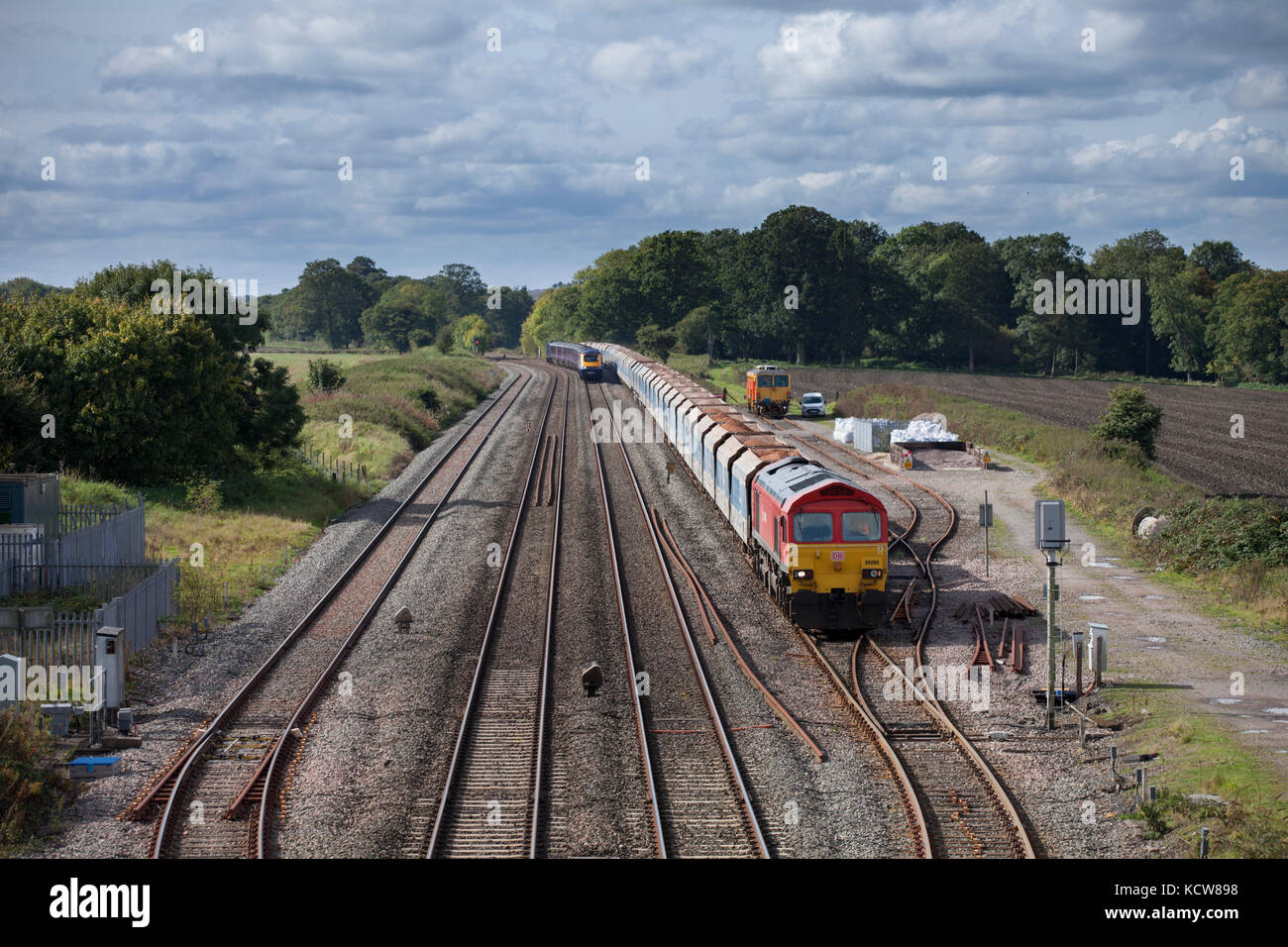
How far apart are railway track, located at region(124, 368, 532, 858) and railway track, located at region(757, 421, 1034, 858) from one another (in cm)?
833

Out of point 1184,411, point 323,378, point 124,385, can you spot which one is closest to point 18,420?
point 124,385

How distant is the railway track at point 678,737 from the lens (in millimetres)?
13898

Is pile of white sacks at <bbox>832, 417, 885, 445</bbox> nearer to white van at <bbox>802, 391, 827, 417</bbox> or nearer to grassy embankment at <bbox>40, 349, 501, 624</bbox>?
white van at <bbox>802, 391, 827, 417</bbox>

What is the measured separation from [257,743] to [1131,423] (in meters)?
40.6

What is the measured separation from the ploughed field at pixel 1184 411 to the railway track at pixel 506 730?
27973 mm

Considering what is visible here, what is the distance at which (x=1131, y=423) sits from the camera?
4712 centimetres

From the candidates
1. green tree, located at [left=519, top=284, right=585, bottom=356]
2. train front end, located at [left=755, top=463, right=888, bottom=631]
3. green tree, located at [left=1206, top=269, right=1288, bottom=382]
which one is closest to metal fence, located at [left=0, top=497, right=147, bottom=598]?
train front end, located at [left=755, top=463, right=888, bottom=631]

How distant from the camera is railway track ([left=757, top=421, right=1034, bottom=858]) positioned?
546 inches

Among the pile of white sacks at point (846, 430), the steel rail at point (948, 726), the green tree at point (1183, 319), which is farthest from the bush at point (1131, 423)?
the green tree at point (1183, 319)

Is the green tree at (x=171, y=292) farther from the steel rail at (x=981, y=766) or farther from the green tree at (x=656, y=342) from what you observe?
the green tree at (x=656, y=342)

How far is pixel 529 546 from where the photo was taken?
32969 millimetres

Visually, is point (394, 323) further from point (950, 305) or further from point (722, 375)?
point (950, 305)
